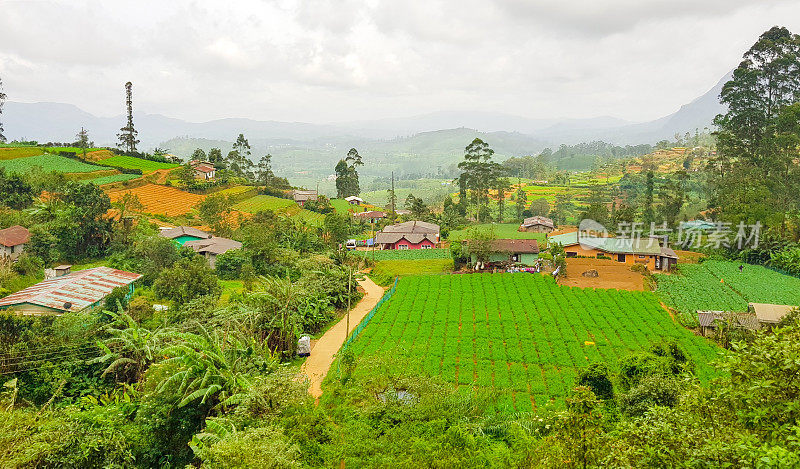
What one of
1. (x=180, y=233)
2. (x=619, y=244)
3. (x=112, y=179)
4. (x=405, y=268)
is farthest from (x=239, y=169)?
(x=619, y=244)

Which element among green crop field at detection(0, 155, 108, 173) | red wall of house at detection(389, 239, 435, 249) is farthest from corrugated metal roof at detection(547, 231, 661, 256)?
green crop field at detection(0, 155, 108, 173)

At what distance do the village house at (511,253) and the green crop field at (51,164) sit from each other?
46415 millimetres

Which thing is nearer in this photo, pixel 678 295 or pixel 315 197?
pixel 678 295

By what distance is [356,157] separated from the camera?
79062mm

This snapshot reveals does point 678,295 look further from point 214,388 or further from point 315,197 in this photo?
point 315,197

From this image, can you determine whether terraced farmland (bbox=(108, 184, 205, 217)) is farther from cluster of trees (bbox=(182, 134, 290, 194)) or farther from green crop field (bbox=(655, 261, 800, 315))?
green crop field (bbox=(655, 261, 800, 315))

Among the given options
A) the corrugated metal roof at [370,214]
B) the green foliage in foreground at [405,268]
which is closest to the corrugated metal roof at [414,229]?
the green foliage in foreground at [405,268]

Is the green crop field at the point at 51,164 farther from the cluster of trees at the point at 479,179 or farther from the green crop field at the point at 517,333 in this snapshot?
the cluster of trees at the point at 479,179

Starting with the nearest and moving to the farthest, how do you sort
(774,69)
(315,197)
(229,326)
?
(229,326) < (774,69) < (315,197)

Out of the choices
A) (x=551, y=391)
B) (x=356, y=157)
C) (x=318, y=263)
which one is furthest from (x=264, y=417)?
(x=356, y=157)

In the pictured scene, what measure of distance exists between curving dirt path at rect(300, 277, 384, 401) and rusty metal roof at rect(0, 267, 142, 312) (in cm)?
1103

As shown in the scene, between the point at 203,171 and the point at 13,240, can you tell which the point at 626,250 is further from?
the point at 203,171

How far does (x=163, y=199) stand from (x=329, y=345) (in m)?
39.5

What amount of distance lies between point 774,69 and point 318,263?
163 ft
